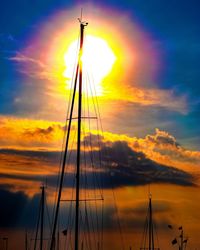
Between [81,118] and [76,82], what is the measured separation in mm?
3961

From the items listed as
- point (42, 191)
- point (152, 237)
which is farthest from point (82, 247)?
point (42, 191)

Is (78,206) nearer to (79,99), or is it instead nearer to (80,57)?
(79,99)

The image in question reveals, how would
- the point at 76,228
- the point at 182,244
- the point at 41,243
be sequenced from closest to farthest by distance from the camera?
the point at 76,228
the point at 41,243
the point at 182,244

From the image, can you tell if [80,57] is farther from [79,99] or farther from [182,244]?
[182,244]

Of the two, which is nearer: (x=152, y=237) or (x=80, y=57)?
(x=80, y=57)

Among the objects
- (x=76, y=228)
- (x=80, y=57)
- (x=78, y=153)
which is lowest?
(x=76, y=228)

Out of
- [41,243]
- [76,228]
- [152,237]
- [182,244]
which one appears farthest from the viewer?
[182,244]

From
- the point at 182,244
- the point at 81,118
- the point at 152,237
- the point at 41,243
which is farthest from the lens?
the point at 182,244

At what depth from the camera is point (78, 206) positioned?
5725cm

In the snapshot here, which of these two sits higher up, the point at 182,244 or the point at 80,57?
the point at 80,57

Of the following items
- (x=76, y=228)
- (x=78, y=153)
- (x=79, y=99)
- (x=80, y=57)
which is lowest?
(x=76, y=228)

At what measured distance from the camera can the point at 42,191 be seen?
10106 centimetres

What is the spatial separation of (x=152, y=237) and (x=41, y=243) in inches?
983

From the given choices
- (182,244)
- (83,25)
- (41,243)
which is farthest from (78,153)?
(182,244)
